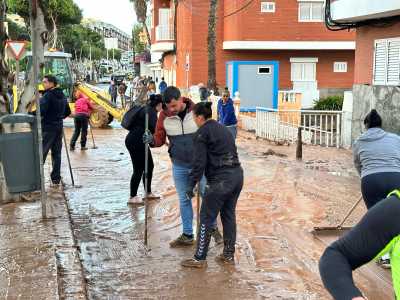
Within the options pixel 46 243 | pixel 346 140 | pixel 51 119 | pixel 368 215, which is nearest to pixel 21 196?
pixel 51 119

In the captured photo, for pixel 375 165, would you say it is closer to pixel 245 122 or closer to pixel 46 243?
pixel 46 243

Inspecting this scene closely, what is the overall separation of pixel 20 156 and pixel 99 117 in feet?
46.9

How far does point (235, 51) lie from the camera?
30766mm

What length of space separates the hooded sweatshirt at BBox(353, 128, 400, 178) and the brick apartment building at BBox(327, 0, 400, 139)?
8189 mm

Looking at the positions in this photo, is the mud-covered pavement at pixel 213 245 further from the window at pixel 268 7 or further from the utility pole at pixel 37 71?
the window at pixel 268 7

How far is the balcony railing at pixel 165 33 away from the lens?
3806 cm

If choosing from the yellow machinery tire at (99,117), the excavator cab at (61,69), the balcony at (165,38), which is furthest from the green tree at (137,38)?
the yellow machinery tire at (99,117)

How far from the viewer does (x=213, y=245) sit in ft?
23.7

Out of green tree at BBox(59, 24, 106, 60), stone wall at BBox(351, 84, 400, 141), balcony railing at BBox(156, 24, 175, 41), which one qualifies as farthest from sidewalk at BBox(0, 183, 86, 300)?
green tree at BBox(59, 24, 106, 60)

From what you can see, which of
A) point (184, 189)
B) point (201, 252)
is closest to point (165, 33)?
point (184, 189)

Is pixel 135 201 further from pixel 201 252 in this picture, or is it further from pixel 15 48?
pixel 15 48

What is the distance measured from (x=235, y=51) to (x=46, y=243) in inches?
980

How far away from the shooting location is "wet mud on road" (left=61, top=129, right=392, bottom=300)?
5.82m

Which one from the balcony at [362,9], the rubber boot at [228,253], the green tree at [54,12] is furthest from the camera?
the green tree at [54,12]
